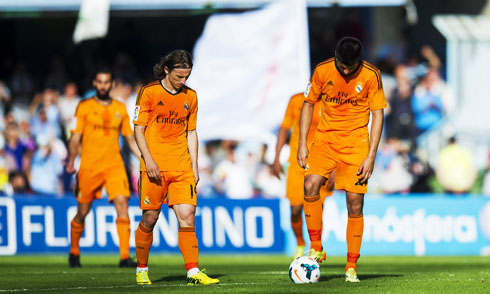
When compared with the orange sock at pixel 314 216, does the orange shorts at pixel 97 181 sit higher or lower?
higher

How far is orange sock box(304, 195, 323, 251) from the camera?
11.0 meters

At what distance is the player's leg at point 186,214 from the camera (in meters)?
10.5

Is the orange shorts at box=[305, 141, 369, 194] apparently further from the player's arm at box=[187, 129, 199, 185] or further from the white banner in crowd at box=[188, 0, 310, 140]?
the white banner in crowd at box=[188, 0, 310, 140]

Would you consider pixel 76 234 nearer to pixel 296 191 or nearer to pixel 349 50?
pixel 296 191

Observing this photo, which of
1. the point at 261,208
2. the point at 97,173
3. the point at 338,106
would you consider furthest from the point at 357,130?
the point at 261,208

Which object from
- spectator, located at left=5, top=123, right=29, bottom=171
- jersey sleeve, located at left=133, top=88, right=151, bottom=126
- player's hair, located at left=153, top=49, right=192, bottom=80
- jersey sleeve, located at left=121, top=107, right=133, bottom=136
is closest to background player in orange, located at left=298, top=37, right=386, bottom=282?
player's hair, located at left=153, top=49, right=192, bottom=80

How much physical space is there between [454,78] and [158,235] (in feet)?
27.0

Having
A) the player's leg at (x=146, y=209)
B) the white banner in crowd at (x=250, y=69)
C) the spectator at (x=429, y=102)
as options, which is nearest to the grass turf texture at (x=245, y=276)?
the player's leg at (x=146, y=209)

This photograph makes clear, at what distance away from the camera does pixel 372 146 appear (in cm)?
1052

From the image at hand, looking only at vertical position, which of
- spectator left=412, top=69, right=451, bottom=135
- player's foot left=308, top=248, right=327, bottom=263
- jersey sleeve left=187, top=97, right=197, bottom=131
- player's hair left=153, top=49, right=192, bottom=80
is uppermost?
spectator left=412, top=69, right=451, bottom=135

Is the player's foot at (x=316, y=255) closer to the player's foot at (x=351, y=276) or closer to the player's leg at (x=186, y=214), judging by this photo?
the player's foot at (x=351, y=276)

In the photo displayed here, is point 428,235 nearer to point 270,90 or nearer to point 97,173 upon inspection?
point 270,90

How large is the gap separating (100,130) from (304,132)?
4306 millimetres

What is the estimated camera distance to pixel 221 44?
70.6 feet
